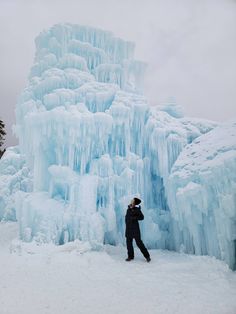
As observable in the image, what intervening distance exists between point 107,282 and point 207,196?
358cm

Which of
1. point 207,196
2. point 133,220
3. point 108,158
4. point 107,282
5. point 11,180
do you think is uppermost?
point 108,158

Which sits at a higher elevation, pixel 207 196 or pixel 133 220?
pixel 207 196

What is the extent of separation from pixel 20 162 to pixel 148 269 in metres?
12.9

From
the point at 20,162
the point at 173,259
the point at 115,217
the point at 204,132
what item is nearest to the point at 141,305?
the point at 173,259

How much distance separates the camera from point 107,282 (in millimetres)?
6312

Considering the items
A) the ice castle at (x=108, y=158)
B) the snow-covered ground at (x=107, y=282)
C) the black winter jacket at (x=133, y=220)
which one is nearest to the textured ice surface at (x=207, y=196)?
the ice castle at (x=108, y=158)

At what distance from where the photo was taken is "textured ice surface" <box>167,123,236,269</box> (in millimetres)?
7531

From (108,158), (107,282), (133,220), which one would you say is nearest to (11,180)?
(108,158)

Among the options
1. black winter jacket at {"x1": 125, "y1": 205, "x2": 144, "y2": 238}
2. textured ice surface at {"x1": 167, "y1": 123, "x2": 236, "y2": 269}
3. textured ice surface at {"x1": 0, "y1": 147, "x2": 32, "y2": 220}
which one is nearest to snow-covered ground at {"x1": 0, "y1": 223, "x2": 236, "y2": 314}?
textured ice surface at {"x1": 167, "y1": 123, "x2": 236, "y2": 269}

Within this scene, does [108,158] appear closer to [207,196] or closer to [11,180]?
[207,196]

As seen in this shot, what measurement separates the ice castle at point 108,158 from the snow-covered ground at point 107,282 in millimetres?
767

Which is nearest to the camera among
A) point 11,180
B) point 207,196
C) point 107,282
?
point 107,282

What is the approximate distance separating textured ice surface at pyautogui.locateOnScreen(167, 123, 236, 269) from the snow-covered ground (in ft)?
1.76

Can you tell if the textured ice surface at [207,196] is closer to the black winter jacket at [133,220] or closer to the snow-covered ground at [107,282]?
the snow-covered ground at [107,282]
